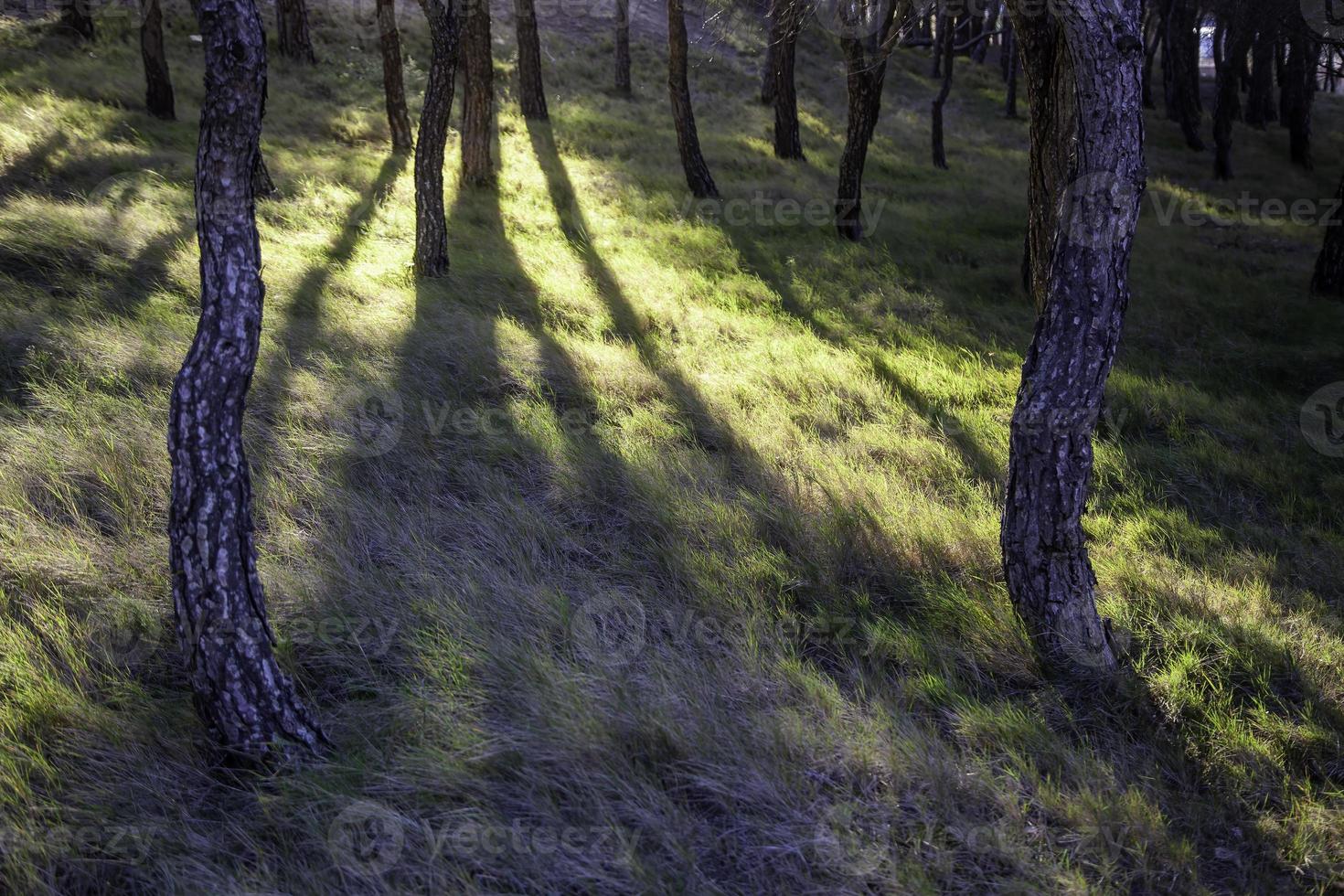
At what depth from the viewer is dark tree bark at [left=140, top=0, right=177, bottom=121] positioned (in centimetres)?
1140

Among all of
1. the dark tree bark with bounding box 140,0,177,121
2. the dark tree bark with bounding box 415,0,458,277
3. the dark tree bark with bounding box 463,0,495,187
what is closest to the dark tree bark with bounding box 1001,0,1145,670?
the dark tree bark with bounding box 415,0,458,277

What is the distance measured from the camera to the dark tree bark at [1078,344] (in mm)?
3494

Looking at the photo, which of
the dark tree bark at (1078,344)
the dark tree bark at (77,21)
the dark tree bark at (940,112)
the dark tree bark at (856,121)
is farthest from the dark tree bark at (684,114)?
the dark tree bark at (77,21)

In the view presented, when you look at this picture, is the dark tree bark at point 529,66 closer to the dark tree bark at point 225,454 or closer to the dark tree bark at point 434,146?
the dark tree bark at point 434,146

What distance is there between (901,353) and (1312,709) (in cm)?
477

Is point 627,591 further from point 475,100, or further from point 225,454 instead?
point 475,100

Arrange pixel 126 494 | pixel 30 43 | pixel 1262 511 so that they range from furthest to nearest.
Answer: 1. pixel 30 43
2. pixel 1262 511
3. pixel 126 494

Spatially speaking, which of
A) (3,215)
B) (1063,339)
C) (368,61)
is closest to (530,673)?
(1063,339)

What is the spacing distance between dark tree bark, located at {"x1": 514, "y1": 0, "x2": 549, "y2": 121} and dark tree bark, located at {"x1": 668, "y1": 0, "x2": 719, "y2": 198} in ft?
13.6

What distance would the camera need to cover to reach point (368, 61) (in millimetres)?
18047

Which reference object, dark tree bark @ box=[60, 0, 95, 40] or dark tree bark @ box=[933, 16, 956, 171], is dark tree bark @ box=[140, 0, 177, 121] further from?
dark tree bark @ box=[933, 16, 956, 171]

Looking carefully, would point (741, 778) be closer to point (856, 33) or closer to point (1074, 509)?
point (1074, 509)

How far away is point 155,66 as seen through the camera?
37.7ft

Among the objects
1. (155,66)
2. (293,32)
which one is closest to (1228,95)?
(293,32)
